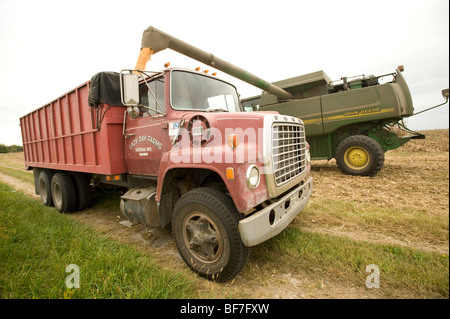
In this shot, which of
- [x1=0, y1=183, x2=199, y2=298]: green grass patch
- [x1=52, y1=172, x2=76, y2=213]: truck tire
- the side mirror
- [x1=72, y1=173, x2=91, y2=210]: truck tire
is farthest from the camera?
[x1=72, y1=173, x2=91, y2=210]: truck tire

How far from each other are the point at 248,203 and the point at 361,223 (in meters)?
2.22

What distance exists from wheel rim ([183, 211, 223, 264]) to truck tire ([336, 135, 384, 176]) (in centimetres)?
530

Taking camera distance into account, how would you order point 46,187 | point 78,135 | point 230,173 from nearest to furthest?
point 230,173 < point 78,135 < point 46,187

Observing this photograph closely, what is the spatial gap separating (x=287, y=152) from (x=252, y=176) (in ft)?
2.48

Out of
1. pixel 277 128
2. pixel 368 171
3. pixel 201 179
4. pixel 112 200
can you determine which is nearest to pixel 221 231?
pixel 201 179

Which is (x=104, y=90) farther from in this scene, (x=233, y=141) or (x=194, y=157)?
(x=233, y=141)

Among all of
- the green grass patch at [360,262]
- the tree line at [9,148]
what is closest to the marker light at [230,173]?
the green grass patch at [360,262]

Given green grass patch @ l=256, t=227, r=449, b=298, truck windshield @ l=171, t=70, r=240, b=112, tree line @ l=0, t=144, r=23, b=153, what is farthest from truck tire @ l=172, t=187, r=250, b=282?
tree line @ l=0, t=144, r=23, b=153

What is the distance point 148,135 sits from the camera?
3.17 metres

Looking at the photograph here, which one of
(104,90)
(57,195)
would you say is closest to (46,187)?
(57,195)

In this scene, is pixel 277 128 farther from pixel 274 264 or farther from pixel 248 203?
pixel 274 264

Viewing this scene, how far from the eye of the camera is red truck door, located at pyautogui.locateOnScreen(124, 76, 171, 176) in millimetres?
2992

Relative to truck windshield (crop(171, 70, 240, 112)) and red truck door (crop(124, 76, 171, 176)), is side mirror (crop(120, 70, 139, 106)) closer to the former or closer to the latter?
red truck door (crop(124, 76, 171, 176))

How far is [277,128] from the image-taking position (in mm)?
2430
